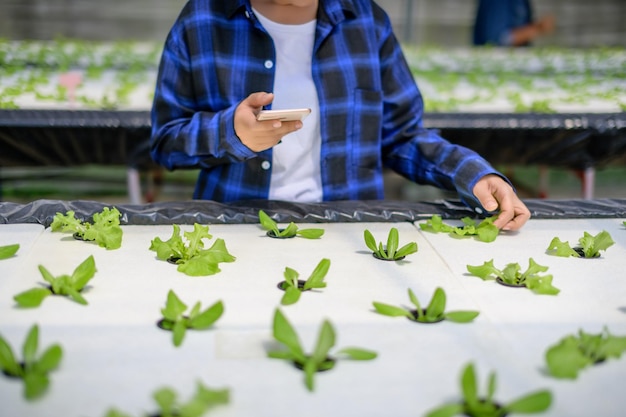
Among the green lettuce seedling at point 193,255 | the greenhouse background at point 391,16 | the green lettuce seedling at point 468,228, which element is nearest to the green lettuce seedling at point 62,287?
the green lettuce seedling at point 193,255

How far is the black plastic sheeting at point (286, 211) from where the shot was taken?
124cm

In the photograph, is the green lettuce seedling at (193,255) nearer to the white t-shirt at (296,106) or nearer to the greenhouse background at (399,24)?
the white t-shirt at (296,106)

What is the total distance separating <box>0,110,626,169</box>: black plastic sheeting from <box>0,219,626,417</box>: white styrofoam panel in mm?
1396

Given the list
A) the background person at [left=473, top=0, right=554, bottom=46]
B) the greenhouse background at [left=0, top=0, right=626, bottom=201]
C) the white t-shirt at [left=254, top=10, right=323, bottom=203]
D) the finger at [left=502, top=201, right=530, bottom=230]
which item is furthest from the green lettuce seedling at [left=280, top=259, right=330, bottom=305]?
the background person at [left=473, top=0, right=554, bottom=46]

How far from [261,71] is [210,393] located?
38.8 inches

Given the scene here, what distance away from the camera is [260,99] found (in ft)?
3.74

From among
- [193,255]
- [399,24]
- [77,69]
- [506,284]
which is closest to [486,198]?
[506,284]

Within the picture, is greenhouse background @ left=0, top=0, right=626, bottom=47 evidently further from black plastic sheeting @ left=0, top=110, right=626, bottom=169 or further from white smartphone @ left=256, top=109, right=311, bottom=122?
white smartphone @ left=256, top=109, right=311, bottom=122

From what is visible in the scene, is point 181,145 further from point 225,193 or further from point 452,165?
point 452,165

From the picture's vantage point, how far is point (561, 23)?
8477 millimetres

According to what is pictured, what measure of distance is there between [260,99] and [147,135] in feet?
4.87

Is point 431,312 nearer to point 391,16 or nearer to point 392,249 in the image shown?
point 392,249

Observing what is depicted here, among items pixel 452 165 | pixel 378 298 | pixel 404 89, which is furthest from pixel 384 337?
pixel 404 89

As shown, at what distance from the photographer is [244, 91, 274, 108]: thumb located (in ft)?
3.66
